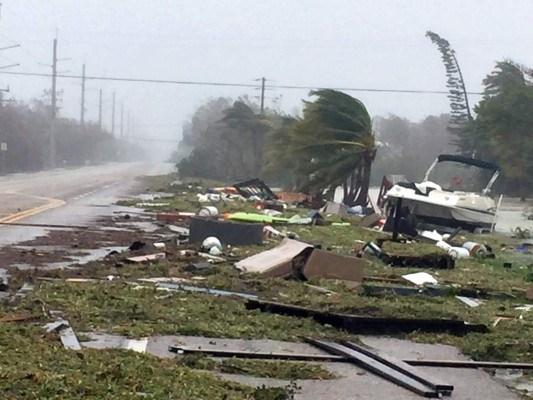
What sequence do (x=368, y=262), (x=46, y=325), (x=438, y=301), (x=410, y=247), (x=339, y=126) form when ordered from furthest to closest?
(x=339, y=126) → (x=410, y=247) → (x=368, y=262) → (x=438, y=301) → (x=46, y=325)

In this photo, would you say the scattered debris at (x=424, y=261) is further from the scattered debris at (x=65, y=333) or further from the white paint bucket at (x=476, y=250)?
the scattered debris at (x=65, y=333)

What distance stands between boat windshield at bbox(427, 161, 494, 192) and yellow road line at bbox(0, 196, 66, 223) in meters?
14.9

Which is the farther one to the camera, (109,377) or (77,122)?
(77,122)

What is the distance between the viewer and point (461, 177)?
54.0 meters

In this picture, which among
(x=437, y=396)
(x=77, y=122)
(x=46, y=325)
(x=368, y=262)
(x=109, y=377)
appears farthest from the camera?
(x=77, y=122)

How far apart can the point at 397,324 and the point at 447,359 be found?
1.28 metres

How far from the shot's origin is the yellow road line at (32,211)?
24538 millimetres

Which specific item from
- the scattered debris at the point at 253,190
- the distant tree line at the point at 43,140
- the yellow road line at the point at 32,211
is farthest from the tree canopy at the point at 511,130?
the distant tree line at the point at 43,140

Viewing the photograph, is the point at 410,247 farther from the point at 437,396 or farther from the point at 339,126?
the point at 339,126

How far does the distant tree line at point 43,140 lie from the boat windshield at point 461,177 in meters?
37.0

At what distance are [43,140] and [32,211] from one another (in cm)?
7921

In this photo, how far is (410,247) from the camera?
66.5 ft

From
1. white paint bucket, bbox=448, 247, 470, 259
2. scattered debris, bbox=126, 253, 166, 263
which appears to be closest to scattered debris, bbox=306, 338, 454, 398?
scattered debris, bbox=126, 253, 166, 263

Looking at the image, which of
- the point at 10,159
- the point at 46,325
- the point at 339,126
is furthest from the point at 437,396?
the point at 10,159
